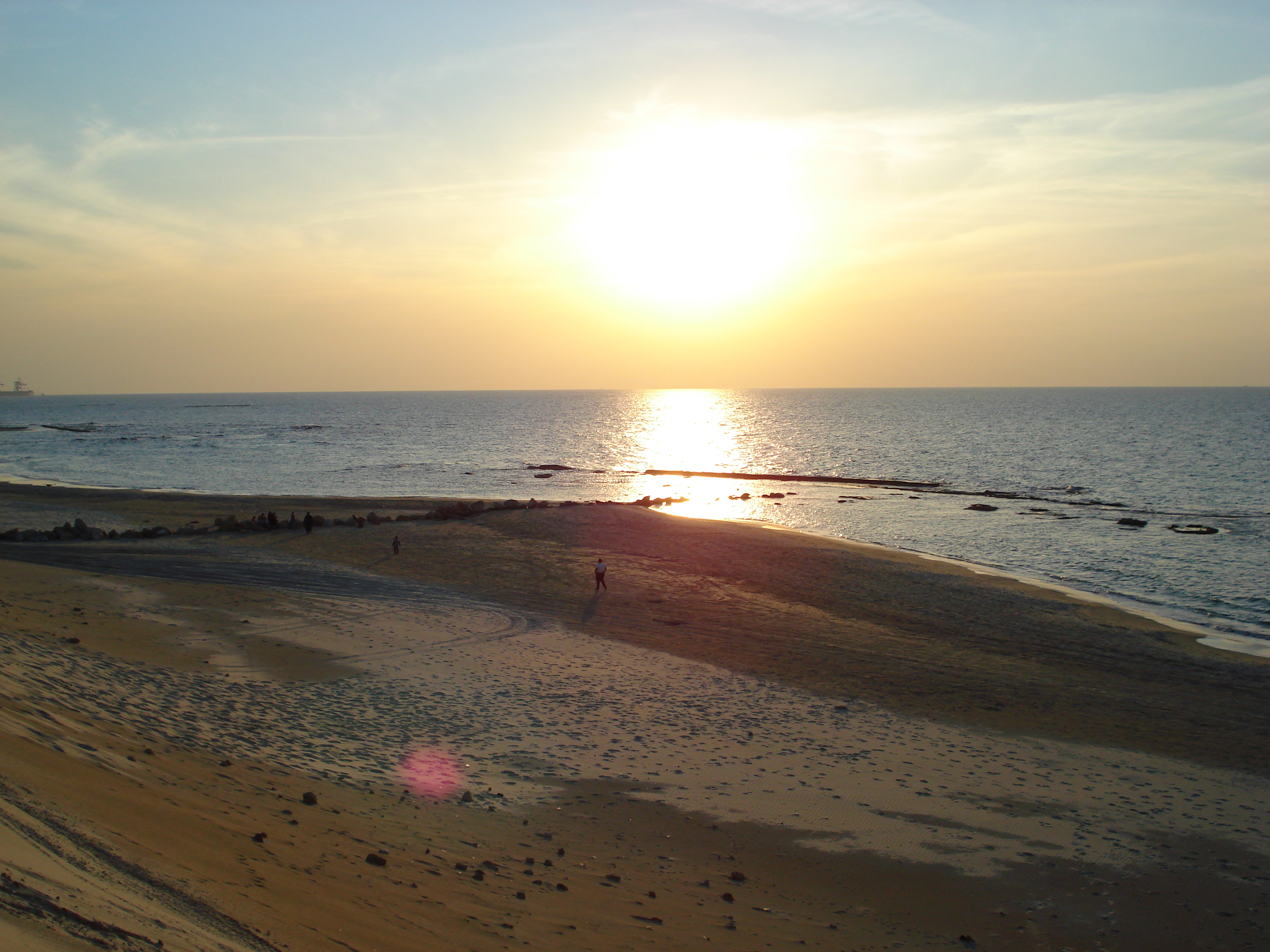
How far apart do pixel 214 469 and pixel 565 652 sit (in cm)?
7089

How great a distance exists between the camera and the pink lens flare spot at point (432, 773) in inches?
446

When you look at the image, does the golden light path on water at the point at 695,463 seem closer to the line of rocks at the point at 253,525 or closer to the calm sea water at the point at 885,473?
the calm sea water at the point at 885,473

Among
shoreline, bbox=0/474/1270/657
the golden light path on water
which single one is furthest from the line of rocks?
the golden light path on water

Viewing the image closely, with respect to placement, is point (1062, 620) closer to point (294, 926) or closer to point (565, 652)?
point (565, 652)

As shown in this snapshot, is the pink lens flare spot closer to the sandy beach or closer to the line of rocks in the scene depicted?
the sandy beach

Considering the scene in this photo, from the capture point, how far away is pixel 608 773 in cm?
1249

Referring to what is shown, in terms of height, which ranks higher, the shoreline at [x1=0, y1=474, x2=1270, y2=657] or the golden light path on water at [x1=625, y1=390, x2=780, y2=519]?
the golden light path on water at [x1=625, y1=390, x2=780, y2=519]

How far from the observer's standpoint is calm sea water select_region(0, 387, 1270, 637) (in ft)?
123

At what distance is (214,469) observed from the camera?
78.2 meters

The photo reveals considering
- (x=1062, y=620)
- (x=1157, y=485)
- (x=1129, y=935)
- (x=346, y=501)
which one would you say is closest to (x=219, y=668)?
(x=1129, y=935)

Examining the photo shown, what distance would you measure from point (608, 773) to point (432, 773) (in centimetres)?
264

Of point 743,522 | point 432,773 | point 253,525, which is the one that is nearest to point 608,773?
point 432,773

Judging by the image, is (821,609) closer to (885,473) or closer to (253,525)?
(253,525)

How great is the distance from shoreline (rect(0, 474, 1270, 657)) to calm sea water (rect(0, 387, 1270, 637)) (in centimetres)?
70
